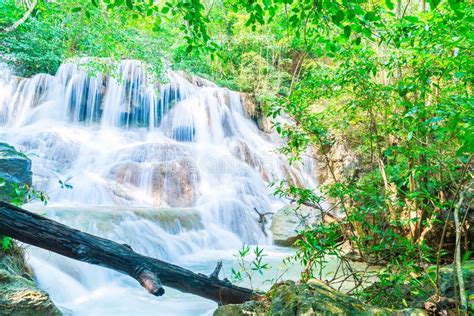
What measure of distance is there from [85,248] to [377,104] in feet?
10.4

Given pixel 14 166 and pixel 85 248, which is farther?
pixel 14 166

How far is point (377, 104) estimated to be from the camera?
374 centimetres

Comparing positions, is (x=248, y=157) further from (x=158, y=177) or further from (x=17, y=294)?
(x=17, y=294)

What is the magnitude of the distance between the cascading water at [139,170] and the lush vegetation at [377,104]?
4.90 ft

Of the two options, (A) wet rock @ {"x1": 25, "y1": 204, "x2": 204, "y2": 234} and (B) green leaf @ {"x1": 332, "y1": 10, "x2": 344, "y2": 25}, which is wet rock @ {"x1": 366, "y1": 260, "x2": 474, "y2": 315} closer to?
(B) green leaf @ {"x1": 332, "y1": 10, "x2": 344, "y2": 25}

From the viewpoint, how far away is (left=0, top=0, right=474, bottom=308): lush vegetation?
247 centimetres

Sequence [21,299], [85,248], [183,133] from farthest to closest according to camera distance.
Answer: [183,133] → [21,299] → [85,248]

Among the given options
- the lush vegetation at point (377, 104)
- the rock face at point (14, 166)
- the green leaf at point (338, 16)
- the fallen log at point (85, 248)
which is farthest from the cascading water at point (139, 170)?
the green leaf at point (338, 16)

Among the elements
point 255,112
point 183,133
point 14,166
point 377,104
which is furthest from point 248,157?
point 377,104

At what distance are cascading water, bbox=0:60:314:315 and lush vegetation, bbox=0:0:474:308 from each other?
4.90 feet

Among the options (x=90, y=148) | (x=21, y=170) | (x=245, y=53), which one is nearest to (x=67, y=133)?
(x=90, y=148)

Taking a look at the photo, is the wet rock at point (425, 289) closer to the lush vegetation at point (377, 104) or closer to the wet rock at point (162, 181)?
the lush vegetation at point (377, 104)

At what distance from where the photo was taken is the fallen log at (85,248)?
264 centimetres

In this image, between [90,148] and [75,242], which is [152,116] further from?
[75,242]
